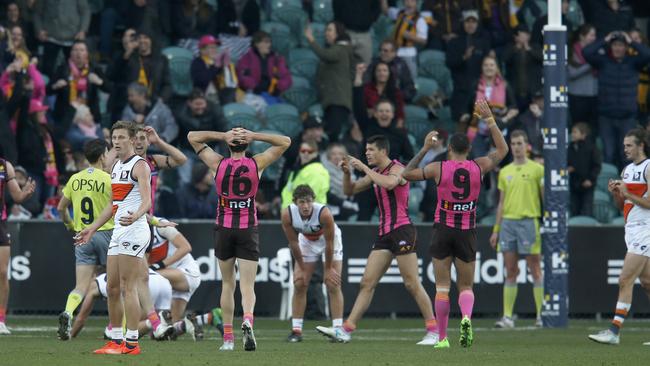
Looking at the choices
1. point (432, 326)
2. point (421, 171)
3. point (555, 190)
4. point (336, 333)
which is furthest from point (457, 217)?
A: point (555, 190)

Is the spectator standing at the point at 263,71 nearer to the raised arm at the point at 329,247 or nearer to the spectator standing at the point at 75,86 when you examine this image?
the spectator standing at the point at 75,86

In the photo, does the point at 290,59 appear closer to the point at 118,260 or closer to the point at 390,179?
the point at 390,179

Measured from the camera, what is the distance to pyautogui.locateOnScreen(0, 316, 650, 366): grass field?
528 inches

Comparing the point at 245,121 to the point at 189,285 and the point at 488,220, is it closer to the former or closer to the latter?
the point at 488,220

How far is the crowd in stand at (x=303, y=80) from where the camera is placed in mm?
23000

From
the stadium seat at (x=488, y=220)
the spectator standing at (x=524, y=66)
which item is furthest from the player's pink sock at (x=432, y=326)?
the spectator standing at (x=524, y=66)

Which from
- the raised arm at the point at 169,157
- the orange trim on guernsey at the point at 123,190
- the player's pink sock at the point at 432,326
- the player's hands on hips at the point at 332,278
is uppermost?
the raised arm at the point at 169,157

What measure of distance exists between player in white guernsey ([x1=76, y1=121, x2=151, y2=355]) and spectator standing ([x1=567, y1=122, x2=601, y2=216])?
38.5ft

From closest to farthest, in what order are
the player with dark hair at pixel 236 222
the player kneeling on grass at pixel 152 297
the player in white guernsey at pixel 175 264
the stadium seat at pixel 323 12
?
the player with dark hair at pixel 236 222 → the player kneeling on grass at pixel 152 297 → the player in white guernsey at pixel 175 264 → the stadium seat at pixel 323 12

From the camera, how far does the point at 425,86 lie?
88.1 ft

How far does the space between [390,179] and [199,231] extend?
593 cm

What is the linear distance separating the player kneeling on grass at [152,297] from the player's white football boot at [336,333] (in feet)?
6.70

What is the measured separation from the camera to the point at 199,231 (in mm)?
21688

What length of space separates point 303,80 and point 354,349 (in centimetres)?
1173
